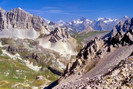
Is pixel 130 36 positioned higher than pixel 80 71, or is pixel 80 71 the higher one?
pixel 130 36

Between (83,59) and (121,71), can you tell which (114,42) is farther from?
(121,71)

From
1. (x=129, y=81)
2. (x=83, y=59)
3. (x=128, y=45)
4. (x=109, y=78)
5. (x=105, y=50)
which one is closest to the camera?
(x=129, y=81)

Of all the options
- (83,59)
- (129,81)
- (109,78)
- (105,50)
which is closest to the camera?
(129,81)

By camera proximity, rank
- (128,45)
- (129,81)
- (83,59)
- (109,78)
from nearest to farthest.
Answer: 1. (129,81)
2. (109,78)
3. (128,45)
4. (83,59)

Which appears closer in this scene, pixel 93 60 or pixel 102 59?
pixel 102 59

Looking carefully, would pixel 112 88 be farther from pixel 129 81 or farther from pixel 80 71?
pixel 80 71

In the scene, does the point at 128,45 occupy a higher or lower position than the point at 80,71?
higher

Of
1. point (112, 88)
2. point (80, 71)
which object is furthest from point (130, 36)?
point (112, 88)

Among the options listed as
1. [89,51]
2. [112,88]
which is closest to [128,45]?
[89,51]

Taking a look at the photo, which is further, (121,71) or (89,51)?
(89,51)
